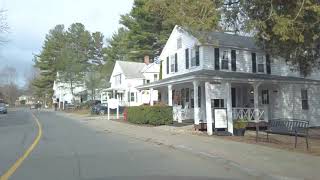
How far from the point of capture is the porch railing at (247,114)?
105ft

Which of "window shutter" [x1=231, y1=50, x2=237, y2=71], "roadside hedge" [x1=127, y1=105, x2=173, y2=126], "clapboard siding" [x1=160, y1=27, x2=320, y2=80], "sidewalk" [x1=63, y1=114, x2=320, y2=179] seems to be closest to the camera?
"sidewalk" [x1=63, y1=114, x2=320, y2=179]

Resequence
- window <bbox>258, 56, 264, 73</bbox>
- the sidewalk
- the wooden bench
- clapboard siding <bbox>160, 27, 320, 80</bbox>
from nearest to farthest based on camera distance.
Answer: the sidewalk
the wooden bench
clapboard siding <bbox>160, 27, 320, 80</bbox>
window <bbox>258, 56, 264, 73</bbox>

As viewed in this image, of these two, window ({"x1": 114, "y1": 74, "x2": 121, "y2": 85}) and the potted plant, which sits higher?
window ({"x1": 114, "y1": 74, "x2": 121, "y2": 85})

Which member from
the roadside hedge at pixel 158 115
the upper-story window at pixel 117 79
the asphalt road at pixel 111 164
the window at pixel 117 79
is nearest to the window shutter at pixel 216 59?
the roadside hedge at pixel 158 115

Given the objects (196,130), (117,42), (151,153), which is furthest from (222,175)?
(117,42)

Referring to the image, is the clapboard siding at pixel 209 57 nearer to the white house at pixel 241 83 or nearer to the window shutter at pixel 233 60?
the white house at pixel 241 83

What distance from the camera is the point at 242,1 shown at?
16375 millimetres

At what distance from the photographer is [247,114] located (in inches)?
1267

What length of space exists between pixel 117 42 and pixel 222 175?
78.0 metres

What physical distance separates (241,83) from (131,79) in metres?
32.3

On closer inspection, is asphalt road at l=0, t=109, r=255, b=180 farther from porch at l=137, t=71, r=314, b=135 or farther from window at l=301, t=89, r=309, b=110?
window at l=301, t=89, r=309, b=110

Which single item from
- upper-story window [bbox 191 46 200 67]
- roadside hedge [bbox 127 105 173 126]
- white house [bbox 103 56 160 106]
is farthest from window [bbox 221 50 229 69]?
white house [bbox 103 56 160 106]

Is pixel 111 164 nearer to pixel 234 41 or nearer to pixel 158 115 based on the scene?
pixel 158 115

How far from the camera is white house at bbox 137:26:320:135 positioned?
32.9m
